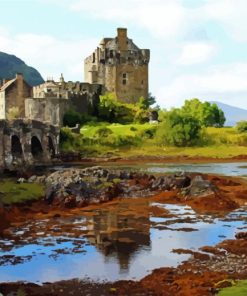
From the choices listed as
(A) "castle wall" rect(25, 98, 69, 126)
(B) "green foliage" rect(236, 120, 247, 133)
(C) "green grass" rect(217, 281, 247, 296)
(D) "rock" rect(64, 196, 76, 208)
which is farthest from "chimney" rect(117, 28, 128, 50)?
(C) "green grass" rect(217, 281, 247, 296)

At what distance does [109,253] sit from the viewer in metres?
30.1

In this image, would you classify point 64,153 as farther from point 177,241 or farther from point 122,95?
point 177,241

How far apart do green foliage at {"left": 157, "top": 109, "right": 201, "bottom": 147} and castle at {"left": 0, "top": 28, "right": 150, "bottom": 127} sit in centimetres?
1621

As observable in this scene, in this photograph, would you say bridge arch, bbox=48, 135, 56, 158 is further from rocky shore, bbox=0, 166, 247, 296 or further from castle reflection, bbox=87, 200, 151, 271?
castle reflection, bbox=87, 200, 151, 271

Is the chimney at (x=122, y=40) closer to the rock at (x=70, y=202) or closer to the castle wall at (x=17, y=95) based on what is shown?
the castle wall at (x=17, y=95)

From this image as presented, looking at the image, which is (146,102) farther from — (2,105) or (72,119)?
(2,105)

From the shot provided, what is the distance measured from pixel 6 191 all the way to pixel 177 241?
1974cm

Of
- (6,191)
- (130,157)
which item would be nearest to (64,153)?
(130,157)

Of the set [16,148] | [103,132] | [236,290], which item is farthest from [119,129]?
[236,290]

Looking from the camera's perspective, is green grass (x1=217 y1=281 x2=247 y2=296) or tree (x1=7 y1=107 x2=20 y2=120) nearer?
green grass (x1=217 y1=281 x2=247 y2=296)

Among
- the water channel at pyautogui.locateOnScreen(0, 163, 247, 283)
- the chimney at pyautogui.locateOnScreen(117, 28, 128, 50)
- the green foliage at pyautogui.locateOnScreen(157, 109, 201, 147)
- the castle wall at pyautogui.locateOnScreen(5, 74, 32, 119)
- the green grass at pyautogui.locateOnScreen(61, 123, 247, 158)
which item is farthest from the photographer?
the chimney at pyautogui.locateOnScreen(117, 28, 128, 50)

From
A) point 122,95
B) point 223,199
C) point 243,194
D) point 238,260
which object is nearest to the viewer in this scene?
point 238,260

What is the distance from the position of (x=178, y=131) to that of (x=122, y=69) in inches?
951

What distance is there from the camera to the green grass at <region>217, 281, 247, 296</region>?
2159 cm
